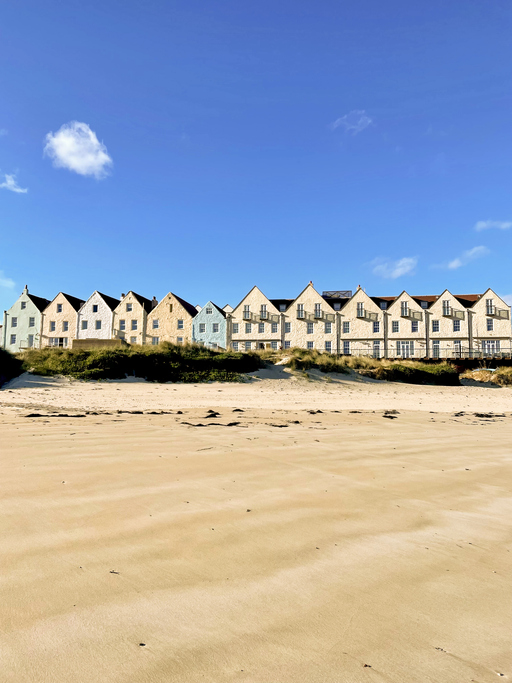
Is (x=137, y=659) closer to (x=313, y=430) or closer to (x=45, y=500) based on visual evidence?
(x=45, y=500)

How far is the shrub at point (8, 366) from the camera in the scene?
1922cm

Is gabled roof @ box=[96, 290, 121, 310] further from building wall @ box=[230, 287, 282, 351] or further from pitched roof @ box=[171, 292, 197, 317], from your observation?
building wall @ box=[230, 287, 282, 351]

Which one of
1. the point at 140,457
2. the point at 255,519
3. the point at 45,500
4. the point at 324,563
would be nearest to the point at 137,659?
the point at 324,563

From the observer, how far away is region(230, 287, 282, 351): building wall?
52.2 m

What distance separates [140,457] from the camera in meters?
5.12

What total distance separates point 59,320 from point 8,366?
36.6 m

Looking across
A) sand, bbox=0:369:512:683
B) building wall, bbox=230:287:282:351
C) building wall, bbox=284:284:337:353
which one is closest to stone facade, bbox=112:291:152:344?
building wall, bbox=230:287:282:351

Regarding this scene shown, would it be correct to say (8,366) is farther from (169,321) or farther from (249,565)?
(169,321)

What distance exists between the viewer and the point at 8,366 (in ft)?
65.8

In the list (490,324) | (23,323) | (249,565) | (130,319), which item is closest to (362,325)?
(490,324)

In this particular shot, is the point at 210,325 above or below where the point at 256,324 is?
below

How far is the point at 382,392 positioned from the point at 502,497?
16377 mm

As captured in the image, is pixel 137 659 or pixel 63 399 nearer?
pixel 137 659

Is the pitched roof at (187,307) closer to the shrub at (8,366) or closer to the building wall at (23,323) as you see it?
the building wall at (23,323)
